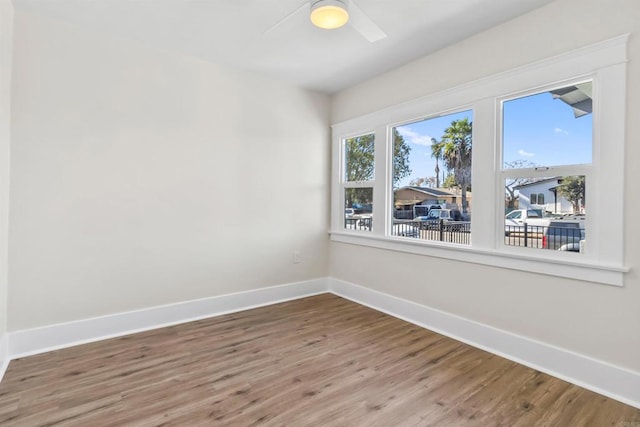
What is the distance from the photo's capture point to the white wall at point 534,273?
6.52 feet

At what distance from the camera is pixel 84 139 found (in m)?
2.69

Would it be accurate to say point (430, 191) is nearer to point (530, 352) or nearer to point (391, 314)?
point (391, 314)

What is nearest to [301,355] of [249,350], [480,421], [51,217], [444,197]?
[249,350]

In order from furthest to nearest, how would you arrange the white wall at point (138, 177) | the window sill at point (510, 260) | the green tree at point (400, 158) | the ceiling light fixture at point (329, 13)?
the green tree at point (400, 158)
the white wall at point (138, 177)
the window sill at point (510, 260)
the ceiling light fixture at point (329, 13)

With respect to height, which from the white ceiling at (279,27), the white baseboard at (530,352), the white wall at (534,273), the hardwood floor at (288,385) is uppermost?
Answer: the white ceiling at (279,27)

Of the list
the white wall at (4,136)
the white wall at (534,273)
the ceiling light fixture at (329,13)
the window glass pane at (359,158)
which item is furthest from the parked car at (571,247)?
the white wall at (4,136)

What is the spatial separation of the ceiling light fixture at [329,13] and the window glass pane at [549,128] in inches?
60.9

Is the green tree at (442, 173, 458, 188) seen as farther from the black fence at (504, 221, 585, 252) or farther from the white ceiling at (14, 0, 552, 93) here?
the white ceiling at (14, 0, 552, 93)

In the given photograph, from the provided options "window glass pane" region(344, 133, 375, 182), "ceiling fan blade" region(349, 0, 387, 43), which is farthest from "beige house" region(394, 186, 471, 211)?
"ceiling fan blade" region(349, 0, 387, 43)

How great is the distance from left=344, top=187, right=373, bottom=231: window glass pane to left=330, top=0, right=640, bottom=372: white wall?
1.97 feet

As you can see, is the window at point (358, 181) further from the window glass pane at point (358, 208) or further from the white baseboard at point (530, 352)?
the white baseboard at point (530, 352)

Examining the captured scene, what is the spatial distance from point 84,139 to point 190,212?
1.06m

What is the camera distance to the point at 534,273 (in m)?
2.41

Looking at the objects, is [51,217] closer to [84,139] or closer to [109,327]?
[84,139]
